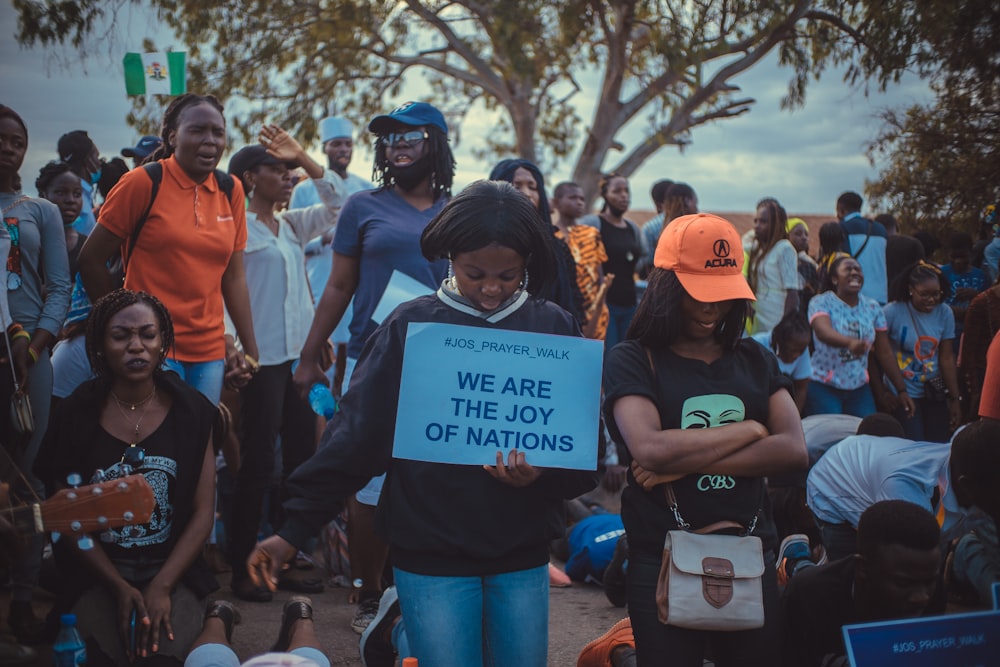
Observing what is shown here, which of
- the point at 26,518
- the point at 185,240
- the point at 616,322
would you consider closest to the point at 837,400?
the point at 616,322

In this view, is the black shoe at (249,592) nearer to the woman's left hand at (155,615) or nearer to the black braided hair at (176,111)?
the woman's left hand at (155,615)

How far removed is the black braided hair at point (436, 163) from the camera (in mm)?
4234

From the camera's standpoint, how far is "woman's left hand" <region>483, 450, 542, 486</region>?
2.65 metres

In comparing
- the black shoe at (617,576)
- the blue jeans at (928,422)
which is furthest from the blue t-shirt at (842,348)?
the black shoe at (617,576)

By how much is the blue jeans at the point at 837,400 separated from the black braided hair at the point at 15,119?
517 centimetres

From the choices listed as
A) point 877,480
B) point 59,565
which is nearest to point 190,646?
point 59,565

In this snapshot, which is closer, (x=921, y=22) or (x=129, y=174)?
(x=129, y=174)

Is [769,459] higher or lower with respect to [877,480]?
higher

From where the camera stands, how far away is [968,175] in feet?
16.5

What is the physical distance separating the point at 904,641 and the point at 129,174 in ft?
11.6

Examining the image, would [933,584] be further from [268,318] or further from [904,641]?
[268,318]

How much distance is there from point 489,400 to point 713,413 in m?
0.67

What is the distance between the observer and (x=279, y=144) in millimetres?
5082

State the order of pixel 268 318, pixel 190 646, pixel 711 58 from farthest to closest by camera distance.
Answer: pixel 711 58
pixel 268 318
pixel 190 646
